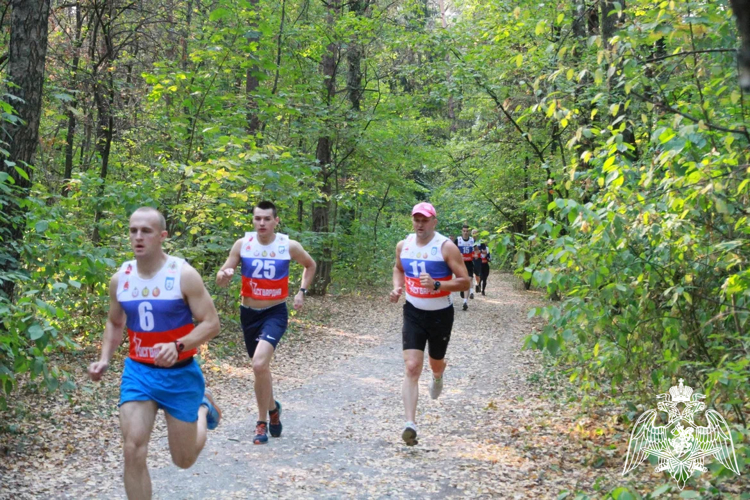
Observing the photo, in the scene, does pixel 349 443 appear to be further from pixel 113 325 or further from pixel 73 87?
pixel 73 87

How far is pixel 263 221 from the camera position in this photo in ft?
21.7

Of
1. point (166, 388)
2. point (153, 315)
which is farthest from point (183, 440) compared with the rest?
point (153, 315)

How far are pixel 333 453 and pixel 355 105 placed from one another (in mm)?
14392

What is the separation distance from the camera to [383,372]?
10109 mm

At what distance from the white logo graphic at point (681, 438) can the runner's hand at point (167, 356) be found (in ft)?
10.7

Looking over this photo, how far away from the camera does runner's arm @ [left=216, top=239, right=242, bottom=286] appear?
240 inches

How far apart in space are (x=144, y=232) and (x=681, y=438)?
4.19 m

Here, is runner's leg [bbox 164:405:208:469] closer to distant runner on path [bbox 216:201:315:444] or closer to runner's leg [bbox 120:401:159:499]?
runner's leg [bbox 120:401:159:499]

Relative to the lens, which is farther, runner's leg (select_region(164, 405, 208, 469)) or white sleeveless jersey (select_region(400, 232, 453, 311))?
white sleeveless jersey (select_region(400, 232, 453, 311))

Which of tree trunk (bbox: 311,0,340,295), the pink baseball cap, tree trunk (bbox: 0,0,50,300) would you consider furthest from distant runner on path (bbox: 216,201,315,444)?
tree trunk (bbox: 311,0,340,295)

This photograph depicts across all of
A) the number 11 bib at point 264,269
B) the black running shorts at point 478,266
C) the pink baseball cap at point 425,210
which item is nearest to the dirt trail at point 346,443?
the number 11 bib at point 264,269

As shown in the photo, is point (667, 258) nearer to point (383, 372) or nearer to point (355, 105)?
point (383, 372)

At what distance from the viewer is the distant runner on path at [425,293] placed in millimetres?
6324

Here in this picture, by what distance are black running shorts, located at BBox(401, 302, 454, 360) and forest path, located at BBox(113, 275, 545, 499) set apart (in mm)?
1036
